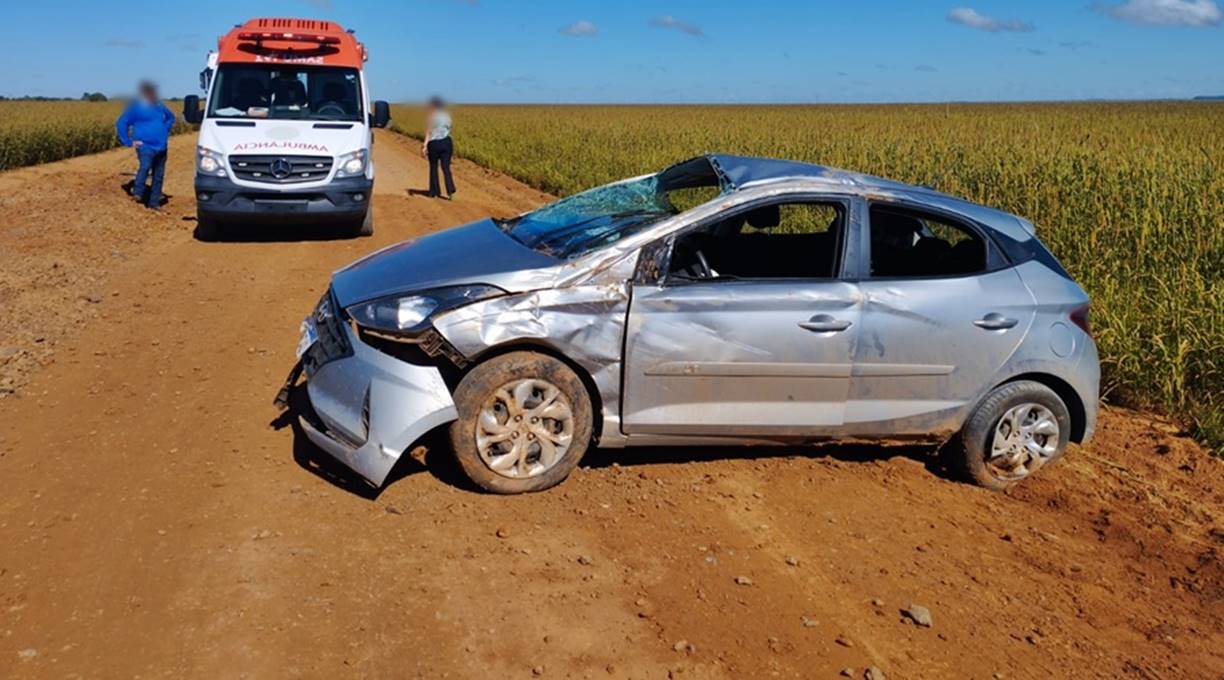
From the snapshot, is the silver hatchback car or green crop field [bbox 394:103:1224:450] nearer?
the silver hatchback car

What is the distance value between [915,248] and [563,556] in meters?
2.87

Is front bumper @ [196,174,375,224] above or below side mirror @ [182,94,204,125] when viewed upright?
below

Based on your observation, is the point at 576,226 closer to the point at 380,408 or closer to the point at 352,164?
the point at 380,408

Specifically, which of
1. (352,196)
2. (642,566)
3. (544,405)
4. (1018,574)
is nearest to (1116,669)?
(1018,574)

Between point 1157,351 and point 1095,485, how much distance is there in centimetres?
190

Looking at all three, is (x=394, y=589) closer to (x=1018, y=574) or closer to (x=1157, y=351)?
(x=1018, y=574)

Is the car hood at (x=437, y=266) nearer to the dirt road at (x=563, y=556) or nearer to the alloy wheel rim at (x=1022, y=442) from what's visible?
the dirt road at (x=563, y=556)

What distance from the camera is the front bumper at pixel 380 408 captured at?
Result: 462 centimetres

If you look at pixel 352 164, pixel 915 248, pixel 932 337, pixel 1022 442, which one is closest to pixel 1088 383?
pixel 1022 442

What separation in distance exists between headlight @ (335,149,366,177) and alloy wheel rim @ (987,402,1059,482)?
28.6 ft

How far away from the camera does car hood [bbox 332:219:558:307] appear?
4918 millimetres

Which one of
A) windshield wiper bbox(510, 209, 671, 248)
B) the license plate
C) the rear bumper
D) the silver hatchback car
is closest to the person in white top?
the silver hatchback car

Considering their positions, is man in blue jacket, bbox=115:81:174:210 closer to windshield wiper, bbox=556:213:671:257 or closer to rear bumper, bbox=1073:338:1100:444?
windshield wiper, bbox=556:213:671:257

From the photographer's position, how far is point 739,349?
5043 mm
